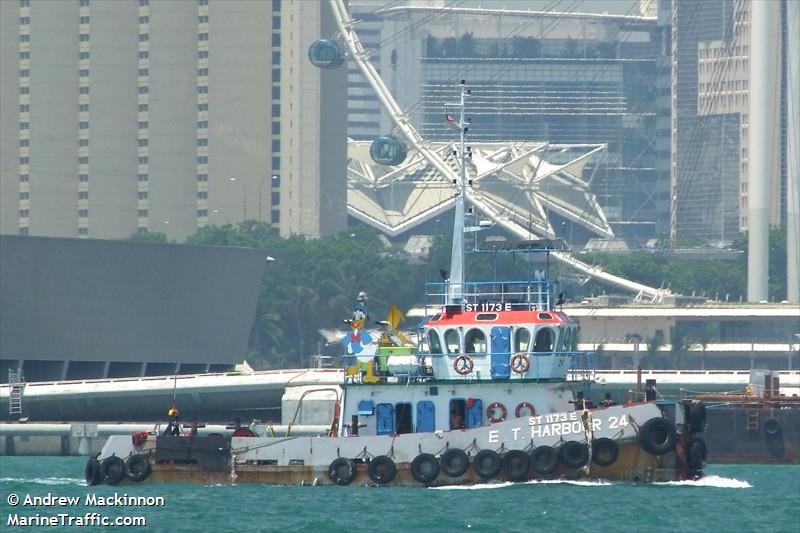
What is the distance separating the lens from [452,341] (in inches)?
2980

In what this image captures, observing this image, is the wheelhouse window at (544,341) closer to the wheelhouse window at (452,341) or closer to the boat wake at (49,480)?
the wheelhouse window at (452,341)

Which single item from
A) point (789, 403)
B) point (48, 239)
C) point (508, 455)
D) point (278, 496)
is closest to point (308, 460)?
point (278, 496)

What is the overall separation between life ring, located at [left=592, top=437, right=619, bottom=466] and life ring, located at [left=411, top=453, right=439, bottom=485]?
5.34 m

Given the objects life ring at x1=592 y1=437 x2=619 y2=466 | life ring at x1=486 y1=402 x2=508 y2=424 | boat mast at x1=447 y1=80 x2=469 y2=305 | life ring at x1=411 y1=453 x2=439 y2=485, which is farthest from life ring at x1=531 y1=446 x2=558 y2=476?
boat mast at x1=447 y1=80 x2=469 y2=305

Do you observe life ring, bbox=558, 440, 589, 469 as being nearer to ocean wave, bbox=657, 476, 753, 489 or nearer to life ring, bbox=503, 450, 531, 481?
life ring, bbox=503, 450, 531, 481

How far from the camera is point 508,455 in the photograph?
7338 cm

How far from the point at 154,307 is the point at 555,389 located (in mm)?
82623

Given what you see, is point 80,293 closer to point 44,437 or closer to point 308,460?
point 44,437


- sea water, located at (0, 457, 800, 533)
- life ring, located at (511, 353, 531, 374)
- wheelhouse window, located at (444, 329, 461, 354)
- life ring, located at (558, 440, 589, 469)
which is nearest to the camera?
sea water, located at (0, 457, 800, 533)

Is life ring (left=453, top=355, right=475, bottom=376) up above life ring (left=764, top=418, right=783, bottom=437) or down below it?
above

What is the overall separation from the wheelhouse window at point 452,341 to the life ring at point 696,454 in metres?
8.67

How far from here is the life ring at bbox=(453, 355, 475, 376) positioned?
75375 mm

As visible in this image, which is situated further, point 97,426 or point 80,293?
point 80,293

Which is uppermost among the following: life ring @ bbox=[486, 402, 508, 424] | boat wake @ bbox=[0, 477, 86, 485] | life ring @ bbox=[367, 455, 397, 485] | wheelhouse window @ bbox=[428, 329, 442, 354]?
wheelhouse window @ bbox=[428, 329, 442, 354]
